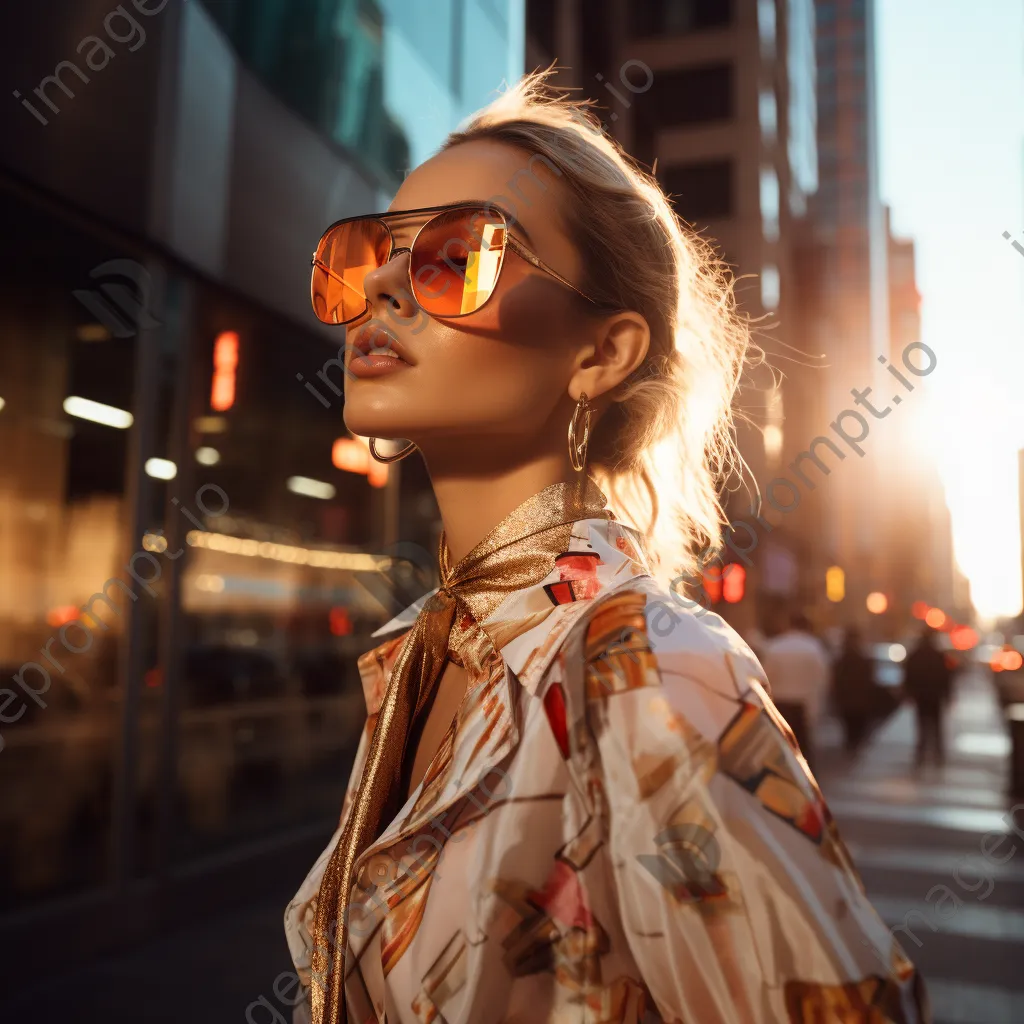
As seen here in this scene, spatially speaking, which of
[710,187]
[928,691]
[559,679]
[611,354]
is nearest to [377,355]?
[611,354]

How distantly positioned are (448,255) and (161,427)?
5.01 meters

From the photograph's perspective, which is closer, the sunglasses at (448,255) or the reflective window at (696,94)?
the sunglasses at (448,255)

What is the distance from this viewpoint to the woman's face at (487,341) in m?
1.47

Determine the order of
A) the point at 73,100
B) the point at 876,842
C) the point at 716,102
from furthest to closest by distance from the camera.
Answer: the point at 716,102 → the point at 876,842 → the point at 73,100

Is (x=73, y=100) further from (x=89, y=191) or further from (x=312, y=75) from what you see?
(x=312, y=75)

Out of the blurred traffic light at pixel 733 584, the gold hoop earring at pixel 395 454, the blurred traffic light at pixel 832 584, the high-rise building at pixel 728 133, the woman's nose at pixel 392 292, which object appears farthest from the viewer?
the blurred traffic light at pixel 832 584

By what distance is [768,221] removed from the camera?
30.7 metres

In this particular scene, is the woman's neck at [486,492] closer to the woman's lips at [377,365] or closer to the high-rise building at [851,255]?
the woman's lips at [377,365]

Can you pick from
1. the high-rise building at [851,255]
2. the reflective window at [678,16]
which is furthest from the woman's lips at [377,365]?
the high-rise building at [851,255]

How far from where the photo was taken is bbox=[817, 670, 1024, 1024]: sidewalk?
5082 mm

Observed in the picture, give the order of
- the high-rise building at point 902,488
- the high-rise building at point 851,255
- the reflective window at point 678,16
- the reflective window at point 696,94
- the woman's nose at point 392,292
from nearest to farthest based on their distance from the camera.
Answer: the woman's nose at point 392,292 < the reflective window at point 678,16 < the reflective window at point 696,94 < the high-rise building at point 851,255 < the high-rise building at point 902,488

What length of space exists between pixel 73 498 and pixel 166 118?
92.7 inches

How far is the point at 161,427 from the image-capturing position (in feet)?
19.9

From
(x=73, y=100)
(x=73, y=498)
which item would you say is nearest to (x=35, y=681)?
(x=73, y=498)
